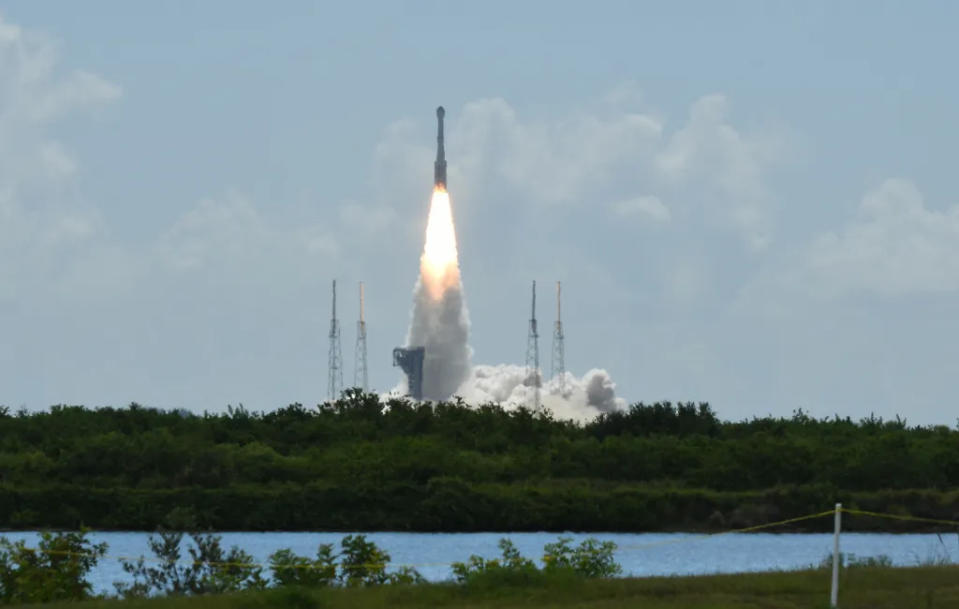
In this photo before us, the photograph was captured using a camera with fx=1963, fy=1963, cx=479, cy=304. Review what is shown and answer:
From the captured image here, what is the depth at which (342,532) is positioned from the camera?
8181 cm

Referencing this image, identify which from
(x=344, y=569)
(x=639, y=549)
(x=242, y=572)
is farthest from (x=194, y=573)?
(x=639, y=549)

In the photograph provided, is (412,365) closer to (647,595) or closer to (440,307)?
(440,307)

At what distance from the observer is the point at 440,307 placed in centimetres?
11794

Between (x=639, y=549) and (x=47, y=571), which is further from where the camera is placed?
(x=639, y=549)

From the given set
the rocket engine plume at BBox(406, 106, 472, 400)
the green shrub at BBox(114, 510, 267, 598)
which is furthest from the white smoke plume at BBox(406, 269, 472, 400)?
the green shrub at BBox(114, 510, 267, 598)

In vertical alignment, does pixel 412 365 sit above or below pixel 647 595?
above

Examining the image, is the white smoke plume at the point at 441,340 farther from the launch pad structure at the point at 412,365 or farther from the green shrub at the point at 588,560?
the green shrub at the point at 588,560

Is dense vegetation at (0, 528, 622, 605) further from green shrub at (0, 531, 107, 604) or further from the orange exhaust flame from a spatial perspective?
the orange exhaust flame

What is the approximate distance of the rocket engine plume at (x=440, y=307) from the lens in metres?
110

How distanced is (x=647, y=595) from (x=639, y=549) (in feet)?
131

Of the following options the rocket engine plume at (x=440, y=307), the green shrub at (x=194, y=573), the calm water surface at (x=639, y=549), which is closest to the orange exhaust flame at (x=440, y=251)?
the rocket engine plume at (x=440, y=307)

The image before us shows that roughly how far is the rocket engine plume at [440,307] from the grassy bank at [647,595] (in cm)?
7915

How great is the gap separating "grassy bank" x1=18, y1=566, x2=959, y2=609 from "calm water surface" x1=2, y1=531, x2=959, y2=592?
24.7 metres

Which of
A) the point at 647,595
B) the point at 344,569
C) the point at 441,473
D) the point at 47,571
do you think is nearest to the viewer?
the point at 647,595
